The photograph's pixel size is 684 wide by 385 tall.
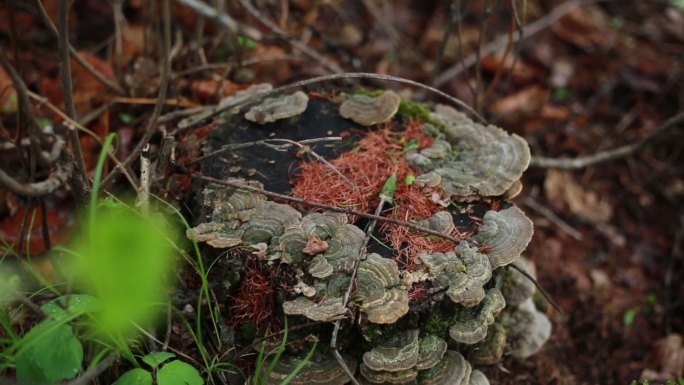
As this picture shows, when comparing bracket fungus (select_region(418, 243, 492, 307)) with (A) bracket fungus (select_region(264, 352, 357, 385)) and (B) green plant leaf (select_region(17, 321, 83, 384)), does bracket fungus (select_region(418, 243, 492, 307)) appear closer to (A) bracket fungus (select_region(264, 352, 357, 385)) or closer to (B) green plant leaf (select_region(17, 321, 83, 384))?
(A) bracket fungus (select_region(264, 352, 357, 385))

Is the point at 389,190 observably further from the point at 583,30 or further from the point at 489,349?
the point at 583,30

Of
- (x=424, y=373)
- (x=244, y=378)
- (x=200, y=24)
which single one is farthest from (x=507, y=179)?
(x=200, y=24)

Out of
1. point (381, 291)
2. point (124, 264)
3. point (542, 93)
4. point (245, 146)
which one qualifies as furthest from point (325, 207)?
point (542, 93)

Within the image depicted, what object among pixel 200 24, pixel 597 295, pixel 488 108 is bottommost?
pixel 597 295

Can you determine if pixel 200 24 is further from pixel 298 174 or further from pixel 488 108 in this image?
pixel 488 108

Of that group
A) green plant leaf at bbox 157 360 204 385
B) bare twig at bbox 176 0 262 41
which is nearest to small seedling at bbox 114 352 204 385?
green plant leaf at bbox 157 360 204 385

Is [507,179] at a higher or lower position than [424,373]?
higher
